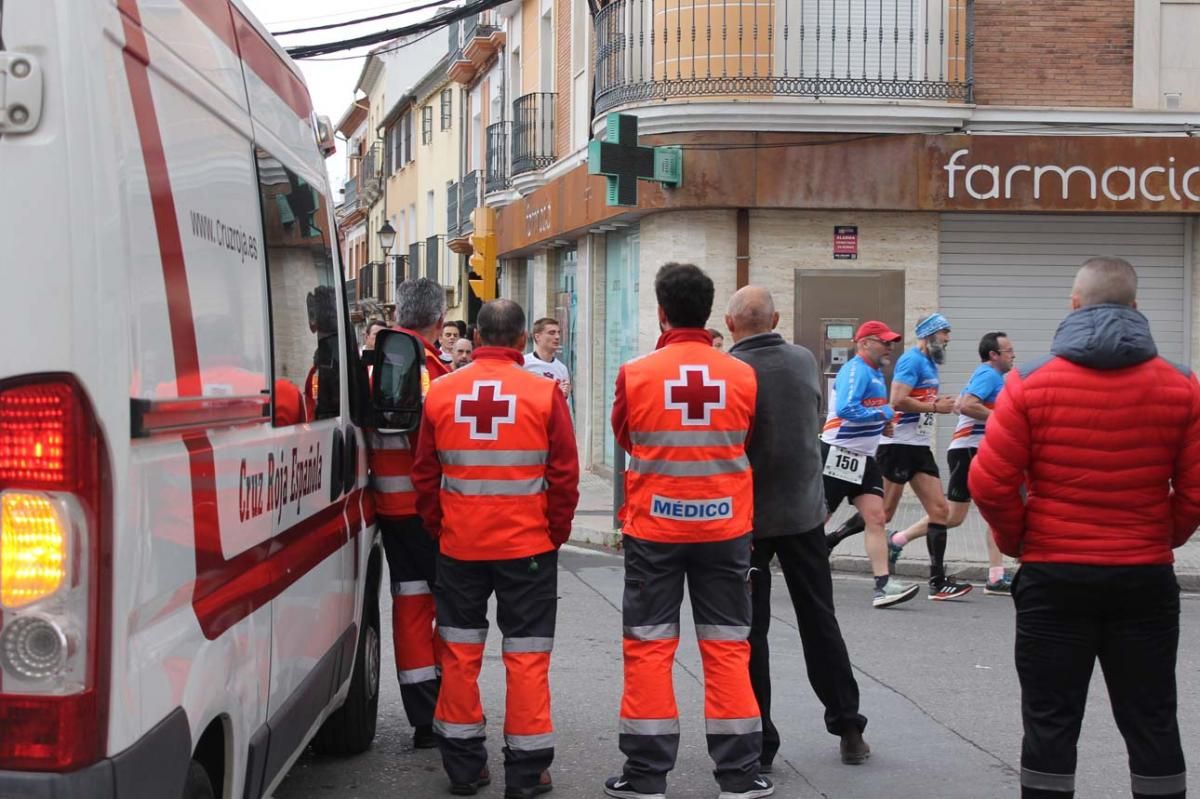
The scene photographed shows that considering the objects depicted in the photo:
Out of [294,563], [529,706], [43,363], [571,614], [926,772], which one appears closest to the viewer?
[43,363]

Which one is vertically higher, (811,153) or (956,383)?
(811,153)

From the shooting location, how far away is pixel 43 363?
8.58 feet

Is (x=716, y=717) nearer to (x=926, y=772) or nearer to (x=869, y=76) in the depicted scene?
(x=926, y=772)

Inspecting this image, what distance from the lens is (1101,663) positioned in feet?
14.3

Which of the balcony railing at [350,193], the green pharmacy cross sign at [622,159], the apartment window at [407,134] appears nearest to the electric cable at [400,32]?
the green pharmacy cross sign at [622,159]

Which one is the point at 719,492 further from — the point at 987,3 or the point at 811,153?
the point at 987,3

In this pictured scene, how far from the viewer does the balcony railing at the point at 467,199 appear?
33562 mm

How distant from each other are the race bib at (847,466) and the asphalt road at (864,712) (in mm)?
892

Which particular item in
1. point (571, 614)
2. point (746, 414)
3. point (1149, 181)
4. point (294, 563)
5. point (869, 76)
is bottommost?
point (571, 614)

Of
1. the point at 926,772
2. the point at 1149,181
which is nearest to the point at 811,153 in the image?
the point at 1149,181

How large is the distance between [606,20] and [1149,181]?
6.65 m

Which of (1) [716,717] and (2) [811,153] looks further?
(2) [811,153]

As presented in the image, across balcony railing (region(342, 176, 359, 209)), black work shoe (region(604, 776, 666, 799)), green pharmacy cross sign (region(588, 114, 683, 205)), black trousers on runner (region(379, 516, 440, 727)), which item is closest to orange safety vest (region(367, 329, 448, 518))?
black trousers on runner (region(379, 516, 440, 727))

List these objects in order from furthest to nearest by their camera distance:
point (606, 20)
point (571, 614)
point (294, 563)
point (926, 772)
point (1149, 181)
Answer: point (606, 20)
point (1149, 181)
point (571, 614)
point (926, 772)
point (294, 563)
